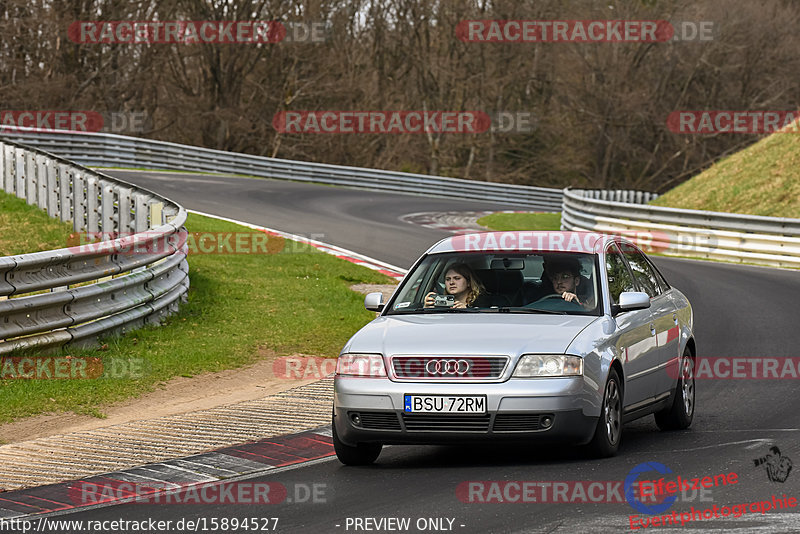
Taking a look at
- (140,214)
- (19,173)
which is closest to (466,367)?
(140,214)

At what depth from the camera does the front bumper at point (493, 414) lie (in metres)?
7.25

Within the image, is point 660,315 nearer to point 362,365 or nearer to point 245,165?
point 362,365

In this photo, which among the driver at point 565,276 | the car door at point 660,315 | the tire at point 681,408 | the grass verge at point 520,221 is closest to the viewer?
the driver at point 565,276

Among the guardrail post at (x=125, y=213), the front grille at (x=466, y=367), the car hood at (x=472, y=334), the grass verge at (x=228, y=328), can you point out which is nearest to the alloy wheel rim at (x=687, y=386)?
the car hood at (x=472, y=334)

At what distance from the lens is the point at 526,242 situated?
8.80 meters

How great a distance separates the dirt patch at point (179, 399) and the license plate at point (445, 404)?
9.88 ft

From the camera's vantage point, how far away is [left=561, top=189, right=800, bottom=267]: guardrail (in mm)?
24031

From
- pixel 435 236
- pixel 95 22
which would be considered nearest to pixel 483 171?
pixel 95 22

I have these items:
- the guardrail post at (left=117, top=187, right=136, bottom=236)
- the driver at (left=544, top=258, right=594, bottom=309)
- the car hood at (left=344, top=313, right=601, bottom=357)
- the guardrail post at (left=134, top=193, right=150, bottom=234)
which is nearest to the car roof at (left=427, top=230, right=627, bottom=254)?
the driver at (left=544, top=258, right=594, bottom=309)

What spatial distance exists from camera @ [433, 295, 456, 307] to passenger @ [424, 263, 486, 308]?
0.07 feet

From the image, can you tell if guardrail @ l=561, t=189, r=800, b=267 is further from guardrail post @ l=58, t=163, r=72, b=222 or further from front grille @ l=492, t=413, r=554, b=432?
front grille @ l=492, t=413, r=554, b=432

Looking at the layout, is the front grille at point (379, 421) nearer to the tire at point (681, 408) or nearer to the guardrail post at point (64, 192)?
the tire at point (681, 408)

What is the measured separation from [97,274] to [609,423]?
5.97 m

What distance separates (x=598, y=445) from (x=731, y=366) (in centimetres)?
501
